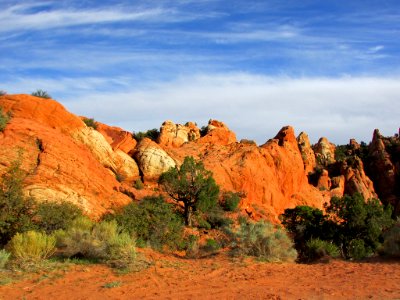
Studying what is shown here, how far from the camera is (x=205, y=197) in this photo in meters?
29.0

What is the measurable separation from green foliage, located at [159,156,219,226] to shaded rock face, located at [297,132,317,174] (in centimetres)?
2455

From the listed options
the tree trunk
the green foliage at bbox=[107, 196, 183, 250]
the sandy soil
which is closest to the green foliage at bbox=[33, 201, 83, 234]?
the green foliage at bbox=[107, 196, 183, 250]

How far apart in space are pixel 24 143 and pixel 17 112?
4.17 metres

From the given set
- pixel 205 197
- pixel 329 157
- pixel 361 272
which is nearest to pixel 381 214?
pixel 205 197

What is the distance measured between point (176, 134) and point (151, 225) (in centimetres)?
2045

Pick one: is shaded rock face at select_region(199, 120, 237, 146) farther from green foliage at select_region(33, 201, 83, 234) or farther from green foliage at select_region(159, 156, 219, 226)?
green foliage at select_region(33, 201, 83, 234)

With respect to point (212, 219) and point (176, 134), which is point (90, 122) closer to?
point (176, 134)

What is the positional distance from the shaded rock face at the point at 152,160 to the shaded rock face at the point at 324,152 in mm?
29045

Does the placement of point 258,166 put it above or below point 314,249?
above

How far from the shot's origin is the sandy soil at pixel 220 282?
1020 cm

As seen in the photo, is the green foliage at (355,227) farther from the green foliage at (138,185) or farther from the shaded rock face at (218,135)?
the shaded rock face at (218,135)

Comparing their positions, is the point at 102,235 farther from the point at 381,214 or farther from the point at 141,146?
the point at 141,146

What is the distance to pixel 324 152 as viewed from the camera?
5903 centimetres

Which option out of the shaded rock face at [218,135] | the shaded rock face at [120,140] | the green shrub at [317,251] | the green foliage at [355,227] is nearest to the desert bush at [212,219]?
the green foliage at [355,227]
